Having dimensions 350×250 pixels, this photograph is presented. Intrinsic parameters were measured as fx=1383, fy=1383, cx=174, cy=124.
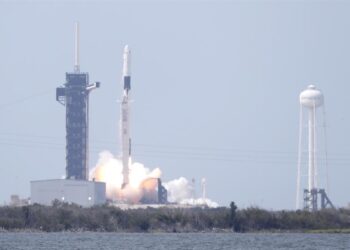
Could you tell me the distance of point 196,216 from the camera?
360 feet

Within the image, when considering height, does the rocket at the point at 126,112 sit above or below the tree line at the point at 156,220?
above

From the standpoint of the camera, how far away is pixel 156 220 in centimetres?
10875

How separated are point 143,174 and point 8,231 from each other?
2545 inches

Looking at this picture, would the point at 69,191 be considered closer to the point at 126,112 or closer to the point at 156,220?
the point at 126,112

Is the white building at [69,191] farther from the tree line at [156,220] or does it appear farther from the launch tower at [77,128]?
the tree line at [156,220]

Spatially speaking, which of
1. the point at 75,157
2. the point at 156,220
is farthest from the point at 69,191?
the point at 156,220

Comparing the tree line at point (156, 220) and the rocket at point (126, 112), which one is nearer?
the tree line at point (156, 220)

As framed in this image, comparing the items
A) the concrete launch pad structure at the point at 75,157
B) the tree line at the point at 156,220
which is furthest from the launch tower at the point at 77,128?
the tree line at the point at 156,220

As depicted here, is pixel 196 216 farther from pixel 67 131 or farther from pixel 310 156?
pixel 67 131

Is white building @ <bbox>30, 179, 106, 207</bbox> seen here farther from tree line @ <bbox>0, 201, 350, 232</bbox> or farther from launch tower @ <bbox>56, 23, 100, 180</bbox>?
tree line @ <bbox>0, 201, 350, 232</bbox>

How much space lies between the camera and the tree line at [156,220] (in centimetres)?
10819

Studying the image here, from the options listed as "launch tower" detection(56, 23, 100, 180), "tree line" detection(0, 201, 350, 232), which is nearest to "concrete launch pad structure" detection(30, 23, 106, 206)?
"launch tower" detection(56, 23, 100, 180)

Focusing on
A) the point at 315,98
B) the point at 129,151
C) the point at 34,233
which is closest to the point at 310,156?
the point at 315,98

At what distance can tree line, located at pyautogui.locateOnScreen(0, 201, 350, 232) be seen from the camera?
355 feet
